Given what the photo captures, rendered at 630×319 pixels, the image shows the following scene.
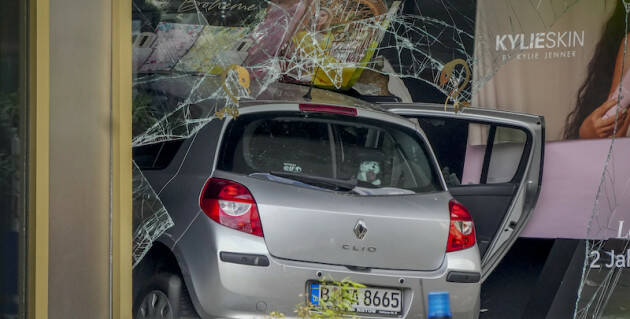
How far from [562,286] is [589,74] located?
48.5 inches

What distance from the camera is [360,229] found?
478 centimetres

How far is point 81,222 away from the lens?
4.94 metres

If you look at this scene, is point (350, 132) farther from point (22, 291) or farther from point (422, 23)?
point (22, 291)

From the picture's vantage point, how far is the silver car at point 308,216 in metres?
4.68

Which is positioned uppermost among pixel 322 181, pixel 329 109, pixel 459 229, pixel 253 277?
pixel 329 109

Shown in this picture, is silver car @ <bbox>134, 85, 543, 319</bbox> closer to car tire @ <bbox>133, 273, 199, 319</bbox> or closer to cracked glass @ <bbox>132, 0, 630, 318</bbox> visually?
car tire @ <bbox>133, 273, 199, 319</bbox>

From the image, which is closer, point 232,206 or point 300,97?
point 232,206

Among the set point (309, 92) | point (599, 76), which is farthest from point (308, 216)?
point (599, 76)

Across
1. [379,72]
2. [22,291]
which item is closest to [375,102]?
[379,72]

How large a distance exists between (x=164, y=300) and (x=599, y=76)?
275 cm

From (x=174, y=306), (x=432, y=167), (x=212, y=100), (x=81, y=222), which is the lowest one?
(x=174, y=306)

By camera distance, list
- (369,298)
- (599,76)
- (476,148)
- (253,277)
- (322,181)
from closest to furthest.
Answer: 1. (253,277)
2. (369,298)
3. (322,181)
4. (476,148)
5. (599,76)

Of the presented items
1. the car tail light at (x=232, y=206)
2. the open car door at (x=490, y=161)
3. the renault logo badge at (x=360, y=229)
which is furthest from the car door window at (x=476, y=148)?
the car tail light at (x=232, y=206)

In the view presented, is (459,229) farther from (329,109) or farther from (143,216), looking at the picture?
(143,216)
